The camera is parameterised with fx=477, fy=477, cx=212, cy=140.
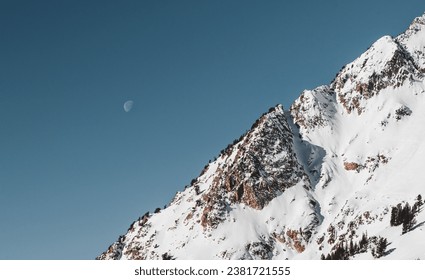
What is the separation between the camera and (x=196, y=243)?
15225cm

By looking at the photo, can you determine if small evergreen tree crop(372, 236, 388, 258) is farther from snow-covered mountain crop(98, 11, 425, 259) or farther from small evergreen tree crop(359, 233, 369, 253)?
snow-covered mountain crop(98, 11, 425, 259)

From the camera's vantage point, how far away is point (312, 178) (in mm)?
165375

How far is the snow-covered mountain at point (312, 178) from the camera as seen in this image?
140 meters

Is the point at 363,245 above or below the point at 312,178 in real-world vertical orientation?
below

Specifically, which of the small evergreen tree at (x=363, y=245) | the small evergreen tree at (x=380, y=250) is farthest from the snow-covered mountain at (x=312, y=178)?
the small evergreen tree at (x=380, y=250)

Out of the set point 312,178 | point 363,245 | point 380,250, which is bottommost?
point 380,250

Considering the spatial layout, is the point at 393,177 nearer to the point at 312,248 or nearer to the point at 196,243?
the point at 312,248

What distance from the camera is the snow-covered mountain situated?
461ft

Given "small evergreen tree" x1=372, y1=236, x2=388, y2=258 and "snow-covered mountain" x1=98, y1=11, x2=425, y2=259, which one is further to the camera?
"snow-covered mountain" x1=98, y1=11, x2=425, y2=259

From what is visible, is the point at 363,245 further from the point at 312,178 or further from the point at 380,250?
the point at 312,178

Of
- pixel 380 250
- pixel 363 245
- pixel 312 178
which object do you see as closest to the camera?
pixel 380 250

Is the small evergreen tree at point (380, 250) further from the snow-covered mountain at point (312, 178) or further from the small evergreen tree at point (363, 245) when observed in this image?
the snow-covered mountain at point (312, 178)

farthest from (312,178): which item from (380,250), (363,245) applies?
(380,250)

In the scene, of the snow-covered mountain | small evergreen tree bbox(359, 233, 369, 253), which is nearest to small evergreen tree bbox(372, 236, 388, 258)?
small evergreen tree bbox(359, 233, 369, 253)
